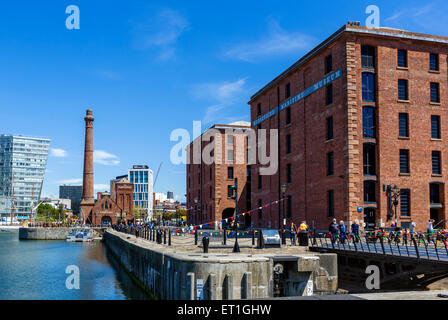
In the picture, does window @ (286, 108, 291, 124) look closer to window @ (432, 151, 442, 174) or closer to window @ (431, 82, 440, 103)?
window @ (431, 82, 440, 103)

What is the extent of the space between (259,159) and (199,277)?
122 ft

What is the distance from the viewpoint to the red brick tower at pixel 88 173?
108 meters

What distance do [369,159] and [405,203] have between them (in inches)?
174

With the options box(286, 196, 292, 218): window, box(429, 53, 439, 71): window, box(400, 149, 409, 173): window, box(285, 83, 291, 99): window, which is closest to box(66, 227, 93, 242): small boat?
box(286, 196, 292, 218): window

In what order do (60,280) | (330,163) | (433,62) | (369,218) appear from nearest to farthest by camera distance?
1. (60,280)
2. (369,218)
3. (433,62)
4. (330,163)

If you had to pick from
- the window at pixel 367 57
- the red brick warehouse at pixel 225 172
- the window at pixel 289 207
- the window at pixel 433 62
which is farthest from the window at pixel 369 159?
the red brick warehouse at pixel 225 172

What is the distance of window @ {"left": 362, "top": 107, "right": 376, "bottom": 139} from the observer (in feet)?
116

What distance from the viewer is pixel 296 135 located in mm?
43906

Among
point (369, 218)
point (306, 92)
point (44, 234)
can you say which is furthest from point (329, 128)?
point (44, 234)

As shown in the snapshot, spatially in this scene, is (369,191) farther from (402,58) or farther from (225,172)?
(225,172)

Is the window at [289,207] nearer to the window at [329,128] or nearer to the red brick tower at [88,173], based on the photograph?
the window at [329,128]

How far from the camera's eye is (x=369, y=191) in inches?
1373

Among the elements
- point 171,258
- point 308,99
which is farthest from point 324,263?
point 308,99
